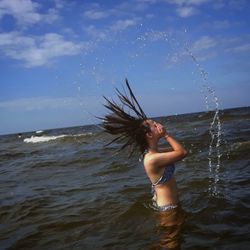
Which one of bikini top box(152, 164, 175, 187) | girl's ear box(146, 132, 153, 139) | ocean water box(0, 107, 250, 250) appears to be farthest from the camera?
bikini top box(152, 164, 175, 187)

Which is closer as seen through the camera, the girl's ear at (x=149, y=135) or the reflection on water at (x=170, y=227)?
the reflection on water at (x=170, y=227)

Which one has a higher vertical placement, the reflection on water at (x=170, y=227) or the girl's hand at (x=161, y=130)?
the girl's hand at (x=161, y=130)

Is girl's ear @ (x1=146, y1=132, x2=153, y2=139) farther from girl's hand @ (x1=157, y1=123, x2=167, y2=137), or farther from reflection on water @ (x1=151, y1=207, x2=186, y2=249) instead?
reflection on water @ (x1=151, y1=207, x2=186, y2=249)

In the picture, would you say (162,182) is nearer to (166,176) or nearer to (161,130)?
(166,176)

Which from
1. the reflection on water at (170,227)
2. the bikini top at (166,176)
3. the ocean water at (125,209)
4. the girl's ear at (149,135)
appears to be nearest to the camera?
the reflection on water at (170,227)

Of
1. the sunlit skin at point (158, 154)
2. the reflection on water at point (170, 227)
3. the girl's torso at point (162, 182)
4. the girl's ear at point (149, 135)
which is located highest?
the girl's ear at point (149, 135)

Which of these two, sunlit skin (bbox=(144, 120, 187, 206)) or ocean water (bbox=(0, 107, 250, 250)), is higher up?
sunlit skin (bbox=(144, 120, 187, 206))

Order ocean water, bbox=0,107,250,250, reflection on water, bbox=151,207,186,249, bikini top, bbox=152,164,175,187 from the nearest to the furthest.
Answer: reflection on water, bbox=151,207,186,249
ocean water, bbox=0,107,250,250
bikini top, bbox=152,164,175,187

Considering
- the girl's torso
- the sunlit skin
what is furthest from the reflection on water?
the sunlit skin

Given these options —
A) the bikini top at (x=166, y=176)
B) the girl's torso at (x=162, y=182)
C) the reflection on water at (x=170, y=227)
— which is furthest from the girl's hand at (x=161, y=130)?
the reflection on water at (x=170, y=227)

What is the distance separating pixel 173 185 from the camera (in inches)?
198

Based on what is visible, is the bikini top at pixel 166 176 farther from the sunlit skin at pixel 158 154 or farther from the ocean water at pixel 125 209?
the ocean water at pixel 125 209

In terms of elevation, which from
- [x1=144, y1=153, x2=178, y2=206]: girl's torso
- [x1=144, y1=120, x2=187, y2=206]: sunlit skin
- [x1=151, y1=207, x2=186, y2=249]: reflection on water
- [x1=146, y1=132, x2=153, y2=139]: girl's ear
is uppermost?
[x1=146, y1=132, x2=153, y2=139]: girl's ear

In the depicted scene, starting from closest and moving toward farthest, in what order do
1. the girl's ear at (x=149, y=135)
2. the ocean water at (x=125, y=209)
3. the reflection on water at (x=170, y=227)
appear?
the reflection on water at (x=170, y=227) → the ocean water at (x=125, y=209) → the girl's ear at (x=149, y=135)
